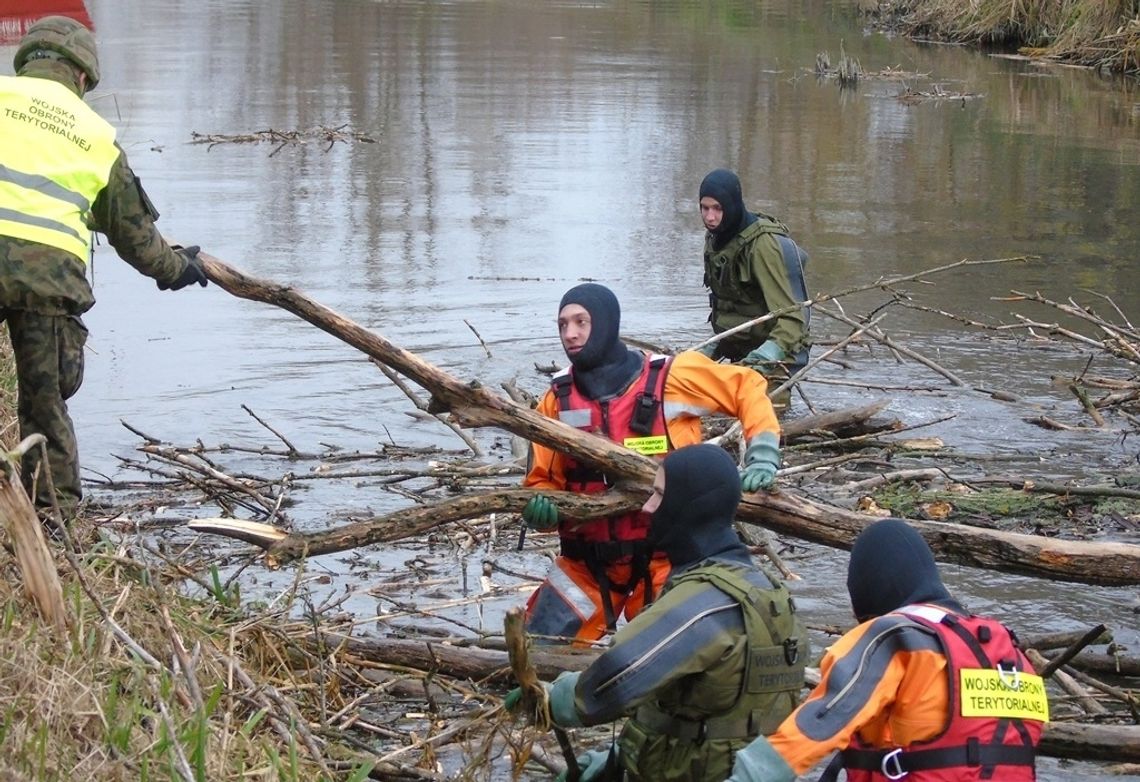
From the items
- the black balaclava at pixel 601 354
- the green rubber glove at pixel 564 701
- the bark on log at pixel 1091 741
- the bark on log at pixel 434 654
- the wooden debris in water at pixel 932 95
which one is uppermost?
the wooden debris in water at pixel 932 95

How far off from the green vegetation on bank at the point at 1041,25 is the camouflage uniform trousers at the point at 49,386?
26.0 m

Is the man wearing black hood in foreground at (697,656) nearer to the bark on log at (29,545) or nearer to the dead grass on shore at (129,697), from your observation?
the dead grass on shore at (129,697)

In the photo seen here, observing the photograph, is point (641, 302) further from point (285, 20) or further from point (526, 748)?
point (285, 20)

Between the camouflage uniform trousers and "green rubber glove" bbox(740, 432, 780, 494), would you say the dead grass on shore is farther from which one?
"green rubber glove" bbox(740, 432, 780, 494)

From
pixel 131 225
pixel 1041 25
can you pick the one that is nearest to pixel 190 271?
pixel 131 225

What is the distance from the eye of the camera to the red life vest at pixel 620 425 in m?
5.82

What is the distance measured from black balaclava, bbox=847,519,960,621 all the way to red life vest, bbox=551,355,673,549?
6.00 ft

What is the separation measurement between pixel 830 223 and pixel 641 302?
12.2ft

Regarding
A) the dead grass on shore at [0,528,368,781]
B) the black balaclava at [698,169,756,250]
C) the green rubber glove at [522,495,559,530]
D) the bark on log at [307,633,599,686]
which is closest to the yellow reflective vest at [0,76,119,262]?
the dead grass on shore at [0,528,368,781]

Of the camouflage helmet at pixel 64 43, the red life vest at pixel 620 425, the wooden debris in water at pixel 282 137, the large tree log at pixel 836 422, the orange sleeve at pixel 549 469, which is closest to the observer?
the red life vest at pixel 620 425

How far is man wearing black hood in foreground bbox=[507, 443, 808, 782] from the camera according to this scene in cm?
405

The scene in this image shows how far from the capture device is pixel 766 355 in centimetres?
841

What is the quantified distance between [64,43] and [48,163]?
0.55 metres

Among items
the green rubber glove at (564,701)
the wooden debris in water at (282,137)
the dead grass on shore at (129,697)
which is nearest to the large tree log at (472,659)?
the dead grass on shore at (129,697)
